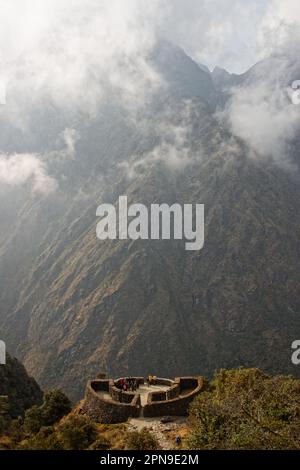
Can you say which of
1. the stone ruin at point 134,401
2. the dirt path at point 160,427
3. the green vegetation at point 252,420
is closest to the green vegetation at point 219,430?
the green vegetation at point 252,420

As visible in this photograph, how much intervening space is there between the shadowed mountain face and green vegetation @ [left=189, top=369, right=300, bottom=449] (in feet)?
324

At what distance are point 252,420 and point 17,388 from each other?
5391 centimetres

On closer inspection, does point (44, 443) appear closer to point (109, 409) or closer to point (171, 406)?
point (109, 409)

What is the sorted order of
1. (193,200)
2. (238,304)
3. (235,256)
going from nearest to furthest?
(238,304) → (235,256) → (193,200)

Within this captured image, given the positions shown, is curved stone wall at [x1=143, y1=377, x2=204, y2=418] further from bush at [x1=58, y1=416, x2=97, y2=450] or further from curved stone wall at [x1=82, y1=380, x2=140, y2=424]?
bush at [x1=58, y1=416, x2=97, y2=450]

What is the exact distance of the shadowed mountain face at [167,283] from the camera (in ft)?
443

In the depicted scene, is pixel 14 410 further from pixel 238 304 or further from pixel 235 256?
pixel 235 256

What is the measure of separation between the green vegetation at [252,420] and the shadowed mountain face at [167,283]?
98.9 meters

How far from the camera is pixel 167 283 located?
15850 cm

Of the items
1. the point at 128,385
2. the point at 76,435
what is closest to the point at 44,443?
the point at 76,435

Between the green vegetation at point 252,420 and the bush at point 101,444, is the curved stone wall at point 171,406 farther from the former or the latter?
the bush at point 101,444
